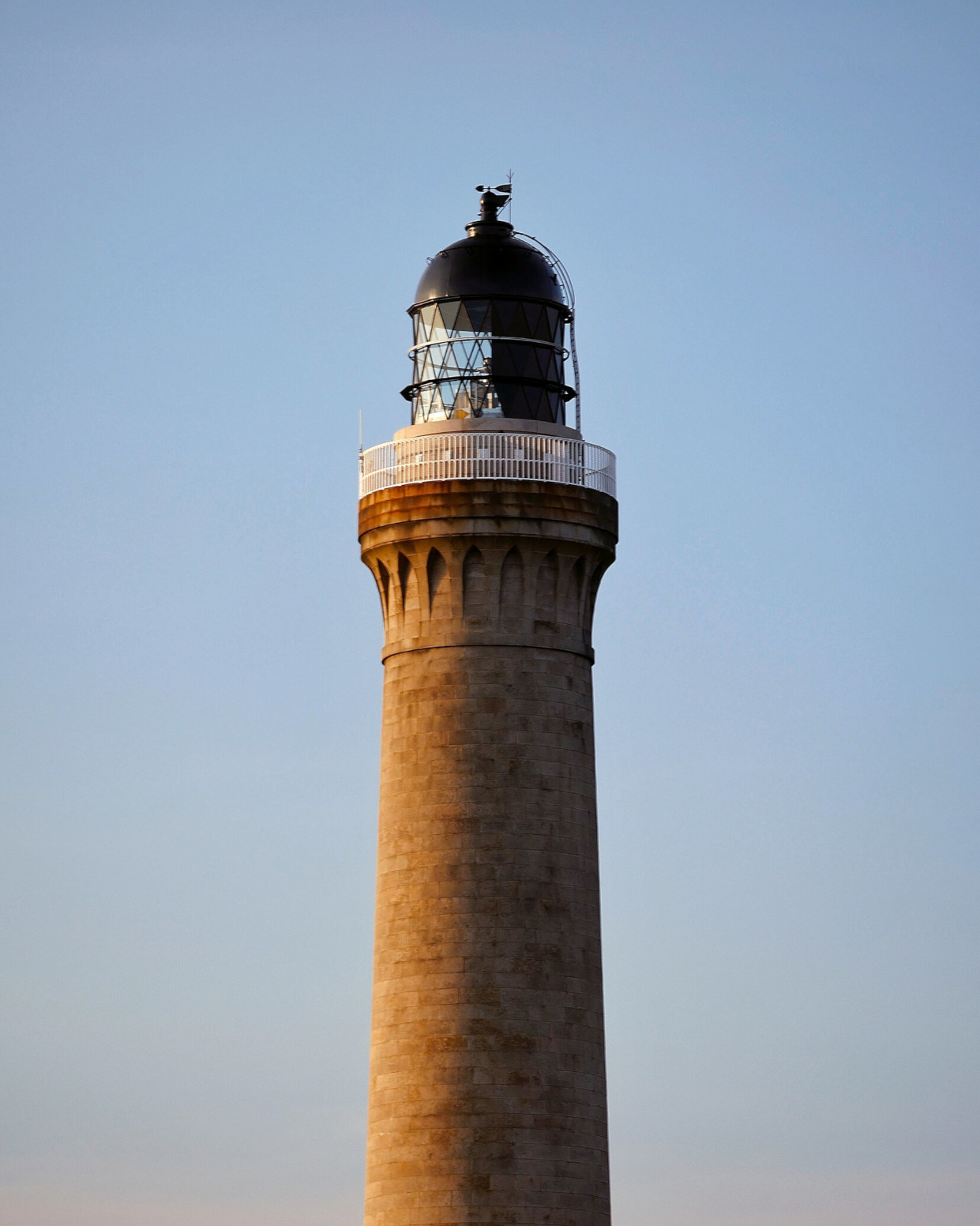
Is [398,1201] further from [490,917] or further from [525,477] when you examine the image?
[525,477]

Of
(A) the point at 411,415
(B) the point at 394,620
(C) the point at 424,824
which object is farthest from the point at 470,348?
(C) the point at 424,824

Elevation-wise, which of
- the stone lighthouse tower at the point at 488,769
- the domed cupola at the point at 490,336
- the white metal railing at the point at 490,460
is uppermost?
the domed cupola at the point at 490,336

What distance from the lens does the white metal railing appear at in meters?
53.8

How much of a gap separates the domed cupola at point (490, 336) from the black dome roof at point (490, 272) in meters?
0.02

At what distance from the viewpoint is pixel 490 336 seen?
181ft

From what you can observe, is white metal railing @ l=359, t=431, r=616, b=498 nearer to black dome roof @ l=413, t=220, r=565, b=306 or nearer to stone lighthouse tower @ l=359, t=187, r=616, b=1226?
stone lighthouse tower @ l=359, t=187, r=616, b=1226

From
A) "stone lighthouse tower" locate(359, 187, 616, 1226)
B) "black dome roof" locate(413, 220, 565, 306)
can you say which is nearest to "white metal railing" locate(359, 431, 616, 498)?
"stone lighthouse tower" locate(359, 187, 616, 1226)

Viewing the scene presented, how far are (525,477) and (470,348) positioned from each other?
3329 mm

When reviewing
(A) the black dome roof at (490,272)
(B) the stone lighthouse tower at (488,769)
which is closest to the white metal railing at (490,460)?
(B) the stone lighthouse tower at (488,769)

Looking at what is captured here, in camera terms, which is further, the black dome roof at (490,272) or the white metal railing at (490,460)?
the black dome roof at (490,272)

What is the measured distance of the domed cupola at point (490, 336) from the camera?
2168 inches

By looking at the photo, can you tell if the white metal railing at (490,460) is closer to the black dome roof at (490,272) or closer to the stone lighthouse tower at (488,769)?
the stone lighthouse tower at (488,769)

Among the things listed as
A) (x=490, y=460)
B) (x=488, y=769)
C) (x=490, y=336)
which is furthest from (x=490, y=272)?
(x=488, y=769)

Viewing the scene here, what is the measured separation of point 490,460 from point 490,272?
414 centimetres
